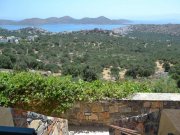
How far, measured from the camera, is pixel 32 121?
3.66 metres

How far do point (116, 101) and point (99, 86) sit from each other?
612 mm

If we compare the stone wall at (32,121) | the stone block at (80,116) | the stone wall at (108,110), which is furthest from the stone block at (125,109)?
the stone wall at (32,121)

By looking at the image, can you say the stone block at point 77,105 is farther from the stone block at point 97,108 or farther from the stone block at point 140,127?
the stone block at point 140,127

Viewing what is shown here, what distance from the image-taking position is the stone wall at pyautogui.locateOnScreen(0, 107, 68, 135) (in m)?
2.87

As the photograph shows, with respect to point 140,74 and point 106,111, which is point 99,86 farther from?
point 140,74

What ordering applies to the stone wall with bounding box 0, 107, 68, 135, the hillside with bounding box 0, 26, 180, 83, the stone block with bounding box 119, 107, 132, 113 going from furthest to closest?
the hillside with bounding box 0, 26, 180, 83
the stone block with bounding box 119, 107, 132, 113
the stone wall with bounding box 0, 107, 68, 135

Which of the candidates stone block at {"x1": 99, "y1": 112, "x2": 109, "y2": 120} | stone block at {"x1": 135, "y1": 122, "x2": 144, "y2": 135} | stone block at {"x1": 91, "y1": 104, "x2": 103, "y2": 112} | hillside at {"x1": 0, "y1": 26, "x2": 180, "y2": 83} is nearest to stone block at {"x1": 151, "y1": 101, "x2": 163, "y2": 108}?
stone block at {"x1": 99, "y1": 112, "x2": 109, "y2": 120}

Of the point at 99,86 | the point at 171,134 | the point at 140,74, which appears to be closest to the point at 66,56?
the point at 140,74

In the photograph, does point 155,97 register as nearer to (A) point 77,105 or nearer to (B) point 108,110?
(B) point 108,110

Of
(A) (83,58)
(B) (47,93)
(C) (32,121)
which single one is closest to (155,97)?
(B) (47,93)

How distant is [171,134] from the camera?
242 cm

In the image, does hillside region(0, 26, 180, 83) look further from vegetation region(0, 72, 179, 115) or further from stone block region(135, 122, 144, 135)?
stone block region(135, 122, 144, 135)

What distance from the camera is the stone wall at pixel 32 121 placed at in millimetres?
2865

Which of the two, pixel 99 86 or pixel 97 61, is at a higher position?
pixel 99 86
